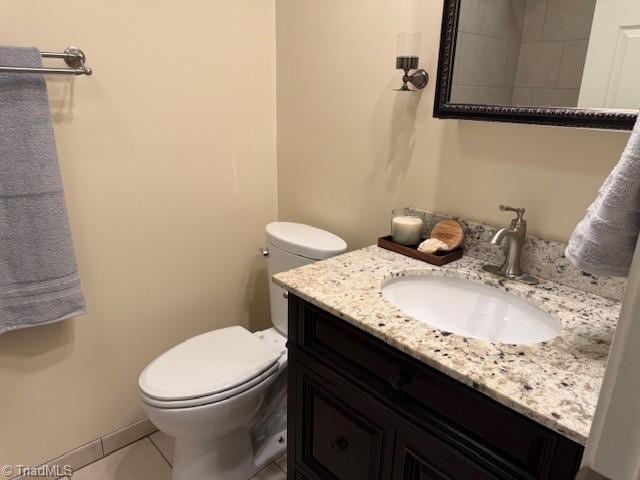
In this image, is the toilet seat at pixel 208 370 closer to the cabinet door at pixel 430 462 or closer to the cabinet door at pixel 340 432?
the cabinet door at pixel 340 432

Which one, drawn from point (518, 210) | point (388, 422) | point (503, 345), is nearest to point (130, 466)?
point (388, 422)

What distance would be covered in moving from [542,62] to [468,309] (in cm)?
65

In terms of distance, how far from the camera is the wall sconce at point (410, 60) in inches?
52.2

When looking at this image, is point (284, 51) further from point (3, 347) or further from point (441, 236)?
point (3, 347)

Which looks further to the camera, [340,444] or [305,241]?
[305,241]

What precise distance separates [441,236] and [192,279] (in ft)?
3.35

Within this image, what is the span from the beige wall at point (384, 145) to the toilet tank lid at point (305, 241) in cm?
11

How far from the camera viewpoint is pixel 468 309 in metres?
1.25

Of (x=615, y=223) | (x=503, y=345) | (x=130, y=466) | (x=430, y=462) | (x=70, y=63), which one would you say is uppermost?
(x=70, y=63)

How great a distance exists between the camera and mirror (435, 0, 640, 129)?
1.00m

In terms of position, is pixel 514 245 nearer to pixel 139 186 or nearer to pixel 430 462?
pixel 430 462

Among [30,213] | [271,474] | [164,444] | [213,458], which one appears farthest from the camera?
[164,444]

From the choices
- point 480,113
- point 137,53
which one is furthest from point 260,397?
point 137,53

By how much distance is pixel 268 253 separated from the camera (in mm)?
1758
